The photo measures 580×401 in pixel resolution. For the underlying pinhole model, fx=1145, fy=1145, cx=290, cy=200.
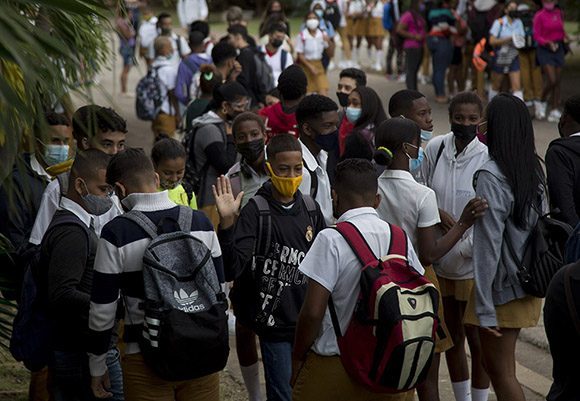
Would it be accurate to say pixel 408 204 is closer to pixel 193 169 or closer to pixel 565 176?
pixel 565 176

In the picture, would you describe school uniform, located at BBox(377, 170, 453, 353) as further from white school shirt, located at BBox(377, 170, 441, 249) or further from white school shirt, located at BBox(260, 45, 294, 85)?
white school shirt, located at BBox(260, 45, 294, 85)

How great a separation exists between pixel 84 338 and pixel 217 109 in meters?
3.61

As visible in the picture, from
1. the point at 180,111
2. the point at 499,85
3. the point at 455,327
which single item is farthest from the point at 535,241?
the point at 499,85

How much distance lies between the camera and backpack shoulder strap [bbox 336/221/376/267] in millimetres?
4594

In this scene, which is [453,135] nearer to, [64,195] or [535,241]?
[535,241]

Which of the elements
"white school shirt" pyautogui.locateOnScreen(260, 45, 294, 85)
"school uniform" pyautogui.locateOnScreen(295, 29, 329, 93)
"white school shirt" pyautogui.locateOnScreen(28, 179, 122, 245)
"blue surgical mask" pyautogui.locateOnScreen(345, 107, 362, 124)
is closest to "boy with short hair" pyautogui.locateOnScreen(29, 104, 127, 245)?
"white school shirt" pyautogui.locateOnScreen(28, 179, 122, 245)

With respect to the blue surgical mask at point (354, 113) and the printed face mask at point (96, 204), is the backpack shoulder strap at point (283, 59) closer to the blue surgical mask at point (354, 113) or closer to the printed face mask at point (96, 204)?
the blue surgical mask at point (354, 113)

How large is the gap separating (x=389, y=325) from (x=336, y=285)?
0.32m

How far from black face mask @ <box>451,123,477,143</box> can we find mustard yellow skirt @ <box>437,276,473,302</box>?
772 millimetres

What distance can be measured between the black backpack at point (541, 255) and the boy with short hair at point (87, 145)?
6.63 ft

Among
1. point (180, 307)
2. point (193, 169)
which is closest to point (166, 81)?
point (193, 169)

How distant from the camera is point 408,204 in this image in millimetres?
5723

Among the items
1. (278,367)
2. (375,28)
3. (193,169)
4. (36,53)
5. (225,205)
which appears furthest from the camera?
(375,28)

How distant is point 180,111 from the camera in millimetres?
13188
